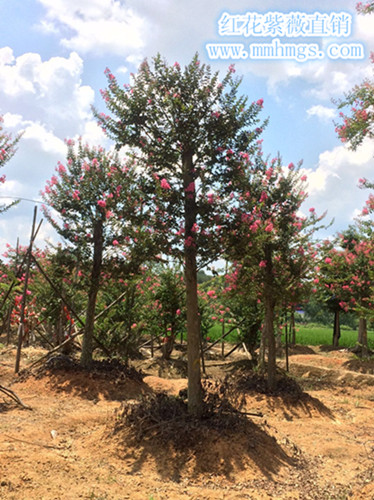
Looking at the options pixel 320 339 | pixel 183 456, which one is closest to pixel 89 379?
pixel 183 456

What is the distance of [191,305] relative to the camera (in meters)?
6.52

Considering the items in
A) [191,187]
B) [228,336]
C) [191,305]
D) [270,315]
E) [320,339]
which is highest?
[191,187]

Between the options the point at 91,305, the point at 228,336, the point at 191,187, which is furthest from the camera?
the point at 228,336

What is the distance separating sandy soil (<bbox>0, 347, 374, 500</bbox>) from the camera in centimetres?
463

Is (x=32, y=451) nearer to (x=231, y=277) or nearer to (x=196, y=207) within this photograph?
(x=196, y=207)

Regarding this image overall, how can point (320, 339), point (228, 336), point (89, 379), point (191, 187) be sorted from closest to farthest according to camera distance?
point (191, 187)
point (89, 379)
point (228, 336)
point (320, 339)

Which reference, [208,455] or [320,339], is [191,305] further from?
[320,339]

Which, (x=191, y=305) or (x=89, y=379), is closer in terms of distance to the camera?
(x=191, y=305)

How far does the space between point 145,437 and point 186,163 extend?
15.2 feet

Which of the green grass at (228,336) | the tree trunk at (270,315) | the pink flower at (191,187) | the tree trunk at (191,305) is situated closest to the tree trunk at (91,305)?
the tree trunk at (270,315)

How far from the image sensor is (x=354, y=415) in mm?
9383

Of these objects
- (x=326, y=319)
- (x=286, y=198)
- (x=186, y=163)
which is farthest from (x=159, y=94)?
(x=326, y=319)

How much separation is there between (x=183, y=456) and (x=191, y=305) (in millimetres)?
2284

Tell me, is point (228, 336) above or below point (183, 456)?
below
